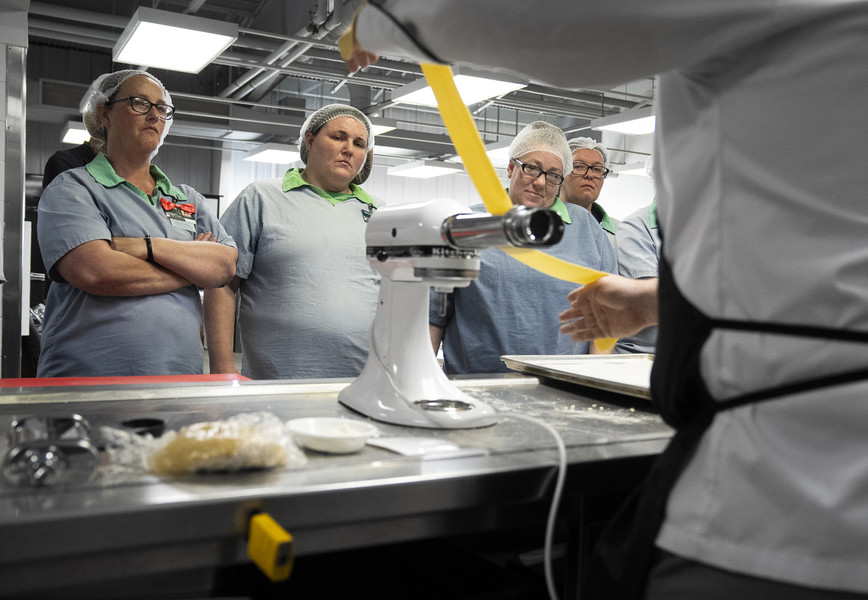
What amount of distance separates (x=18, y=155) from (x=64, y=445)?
3.56 meters

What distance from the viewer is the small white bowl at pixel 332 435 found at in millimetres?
858

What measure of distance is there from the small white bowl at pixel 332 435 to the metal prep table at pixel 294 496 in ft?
0.04

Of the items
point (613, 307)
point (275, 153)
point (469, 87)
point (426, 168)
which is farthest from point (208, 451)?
point (426, 168)

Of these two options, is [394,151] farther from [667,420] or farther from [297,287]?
[667,420]

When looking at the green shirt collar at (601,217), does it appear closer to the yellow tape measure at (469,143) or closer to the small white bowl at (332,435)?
the yellow tape measure at (469,143)

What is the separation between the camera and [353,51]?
934 mm

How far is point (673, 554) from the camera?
2.26ft

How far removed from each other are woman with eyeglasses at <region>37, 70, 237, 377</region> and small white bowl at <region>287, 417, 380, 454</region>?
1.26 metres

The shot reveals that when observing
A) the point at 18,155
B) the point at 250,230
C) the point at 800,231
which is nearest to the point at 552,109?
the point at 18,155

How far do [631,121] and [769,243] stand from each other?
524 cm

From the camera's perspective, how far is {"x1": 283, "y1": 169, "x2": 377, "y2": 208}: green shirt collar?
2494mm

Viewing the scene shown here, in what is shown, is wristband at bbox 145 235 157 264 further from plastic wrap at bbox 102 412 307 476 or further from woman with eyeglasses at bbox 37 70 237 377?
plastic wrap at bbox 102 412 307 476

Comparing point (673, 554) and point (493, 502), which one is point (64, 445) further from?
point (673, 554)

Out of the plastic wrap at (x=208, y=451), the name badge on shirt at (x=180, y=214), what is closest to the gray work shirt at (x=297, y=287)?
the name badge on shirt at (x=180, y=214)
